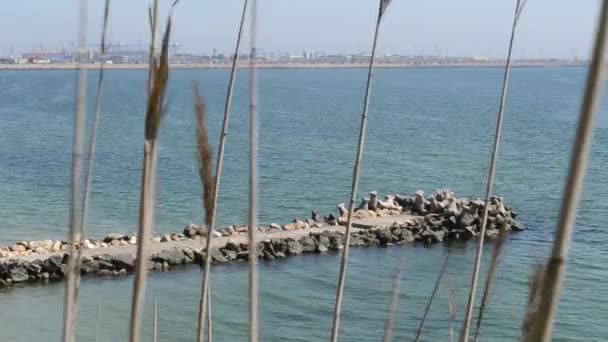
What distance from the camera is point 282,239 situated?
19.3 m

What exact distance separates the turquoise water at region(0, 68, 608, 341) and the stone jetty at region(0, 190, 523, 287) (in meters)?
0.41

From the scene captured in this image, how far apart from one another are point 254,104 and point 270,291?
14254mm

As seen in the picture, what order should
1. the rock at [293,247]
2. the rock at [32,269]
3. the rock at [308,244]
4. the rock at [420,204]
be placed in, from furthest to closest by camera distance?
the rock at [420,204]
the rock at [308,244]
the rock at [293,247]
the rock at [32,269]

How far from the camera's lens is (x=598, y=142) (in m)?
43.5

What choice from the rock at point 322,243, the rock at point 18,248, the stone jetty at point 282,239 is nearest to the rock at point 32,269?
the stone jetty at point 282,239

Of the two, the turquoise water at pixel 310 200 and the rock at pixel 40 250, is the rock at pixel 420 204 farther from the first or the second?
the rock at pixel 40 250

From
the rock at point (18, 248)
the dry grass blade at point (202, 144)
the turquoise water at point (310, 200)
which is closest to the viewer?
the dry grass blade at point (202, 144)

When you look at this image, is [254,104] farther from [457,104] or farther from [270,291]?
[457,104]

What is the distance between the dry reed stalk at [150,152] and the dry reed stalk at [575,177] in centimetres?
52

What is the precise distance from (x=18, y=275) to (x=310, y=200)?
37.9ft

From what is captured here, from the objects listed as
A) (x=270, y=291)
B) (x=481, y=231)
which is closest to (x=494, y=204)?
(x=270, y=291)

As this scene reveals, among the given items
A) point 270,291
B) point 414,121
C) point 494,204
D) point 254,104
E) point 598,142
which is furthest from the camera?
point 414,121

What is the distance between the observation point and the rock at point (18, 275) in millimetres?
16141

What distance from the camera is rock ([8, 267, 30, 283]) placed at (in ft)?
53.0
